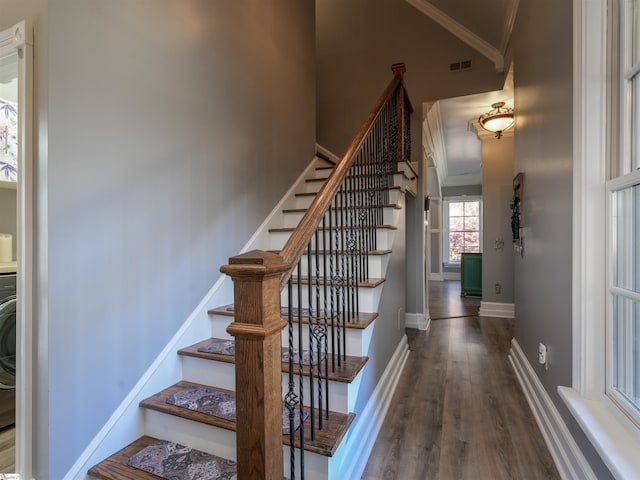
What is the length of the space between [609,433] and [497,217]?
4.10m

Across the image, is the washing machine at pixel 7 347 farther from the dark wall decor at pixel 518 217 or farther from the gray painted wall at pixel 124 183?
the dark wall decor at pixel 518 217

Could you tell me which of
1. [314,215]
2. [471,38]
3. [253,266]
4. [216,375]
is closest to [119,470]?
[216,375]

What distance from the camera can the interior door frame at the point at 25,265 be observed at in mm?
1371

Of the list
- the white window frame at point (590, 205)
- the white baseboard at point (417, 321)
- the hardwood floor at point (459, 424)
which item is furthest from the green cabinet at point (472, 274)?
the white window frame at point (590, 205)

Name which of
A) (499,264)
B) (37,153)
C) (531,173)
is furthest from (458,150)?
(37,153)

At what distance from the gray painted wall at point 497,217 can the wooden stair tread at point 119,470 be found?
4.76 m

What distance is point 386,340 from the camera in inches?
94.9

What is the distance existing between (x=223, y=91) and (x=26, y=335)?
1.88 m

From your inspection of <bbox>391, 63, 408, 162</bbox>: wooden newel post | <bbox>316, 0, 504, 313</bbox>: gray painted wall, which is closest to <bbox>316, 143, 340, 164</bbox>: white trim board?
<bbox>316, 0, 504, 313</bbox>: gray painted wall

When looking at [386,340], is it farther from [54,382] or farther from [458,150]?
[458,150]

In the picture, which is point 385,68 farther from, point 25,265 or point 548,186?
point 25,265

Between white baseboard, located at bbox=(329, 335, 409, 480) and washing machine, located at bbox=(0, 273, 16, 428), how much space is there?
6.88 feet

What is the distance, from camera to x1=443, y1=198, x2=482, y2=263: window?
966 centimetres

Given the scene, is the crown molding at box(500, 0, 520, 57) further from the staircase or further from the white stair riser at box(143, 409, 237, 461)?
the white stair riser at box(143, 409, 237, 461)
